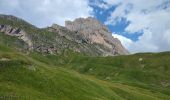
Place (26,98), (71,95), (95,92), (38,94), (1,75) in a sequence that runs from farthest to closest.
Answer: (95,92) → (71,95) → (1,75) → (38,94) → (26,98)

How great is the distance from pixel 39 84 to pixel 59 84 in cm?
587

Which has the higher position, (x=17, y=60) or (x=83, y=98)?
(x=17, y=60)

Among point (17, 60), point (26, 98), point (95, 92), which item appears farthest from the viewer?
point (95, 92)

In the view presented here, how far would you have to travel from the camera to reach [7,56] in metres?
74.9

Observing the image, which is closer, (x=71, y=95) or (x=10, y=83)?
(x=10, y=83)

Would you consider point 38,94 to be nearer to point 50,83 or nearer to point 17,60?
point 50,83

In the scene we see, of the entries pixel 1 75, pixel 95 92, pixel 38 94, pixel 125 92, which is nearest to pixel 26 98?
pixel 38 94

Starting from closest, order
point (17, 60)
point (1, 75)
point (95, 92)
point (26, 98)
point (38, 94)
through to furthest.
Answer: point (26, 98) < point (38, 94) < point (1, 75) < point (17, 60) < point (95, 92)

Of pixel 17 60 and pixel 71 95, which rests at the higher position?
pixel 17 60

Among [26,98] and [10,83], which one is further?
[10,83]

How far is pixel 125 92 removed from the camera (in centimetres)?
10300

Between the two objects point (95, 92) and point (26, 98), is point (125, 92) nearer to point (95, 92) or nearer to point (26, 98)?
Answer: point (95, 92)

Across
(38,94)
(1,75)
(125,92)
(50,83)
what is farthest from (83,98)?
(125,92)

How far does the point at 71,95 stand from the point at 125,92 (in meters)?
38.0
